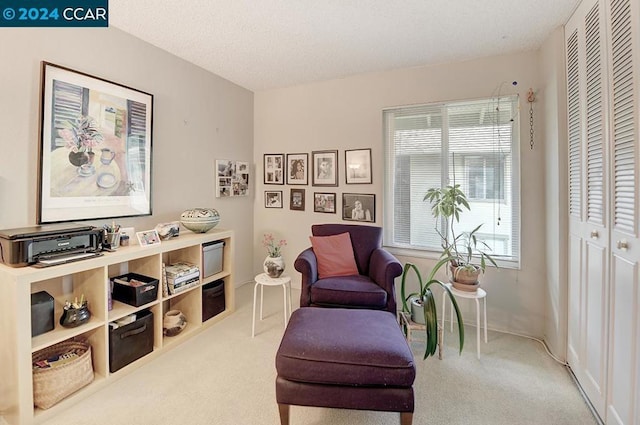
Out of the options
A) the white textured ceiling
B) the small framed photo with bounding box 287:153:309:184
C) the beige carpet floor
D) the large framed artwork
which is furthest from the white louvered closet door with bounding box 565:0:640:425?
the large framed artwork

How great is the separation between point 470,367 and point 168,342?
230 cm

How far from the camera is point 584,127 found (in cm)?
178

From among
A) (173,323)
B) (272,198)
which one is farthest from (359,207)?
(173,323)

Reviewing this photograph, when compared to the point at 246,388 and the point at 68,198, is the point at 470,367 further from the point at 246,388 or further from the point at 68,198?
the point at 68,198

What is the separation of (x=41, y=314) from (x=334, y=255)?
2.06 metres

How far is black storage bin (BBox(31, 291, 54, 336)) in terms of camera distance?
5.39ft

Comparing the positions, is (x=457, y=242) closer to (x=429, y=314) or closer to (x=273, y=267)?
(x=429, y=314)

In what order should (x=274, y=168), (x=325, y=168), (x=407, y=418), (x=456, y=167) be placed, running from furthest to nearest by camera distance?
(x=274, y=168) < (x=325, y=168) < (x=456, y=167) < (x=407, y=418)

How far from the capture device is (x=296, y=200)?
12.0 ft

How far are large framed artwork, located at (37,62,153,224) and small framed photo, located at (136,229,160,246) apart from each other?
0.31m

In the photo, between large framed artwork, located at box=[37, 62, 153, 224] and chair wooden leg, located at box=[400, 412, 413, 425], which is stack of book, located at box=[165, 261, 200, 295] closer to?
large framed artwork, located at box=[37, 62, 153, 224]

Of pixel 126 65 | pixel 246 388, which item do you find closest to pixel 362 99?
pixel 126 65

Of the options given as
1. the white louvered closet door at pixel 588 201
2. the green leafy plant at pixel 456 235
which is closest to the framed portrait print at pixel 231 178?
the green leafy plant at pixel 456 235

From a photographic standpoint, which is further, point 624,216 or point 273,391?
point 273,391
